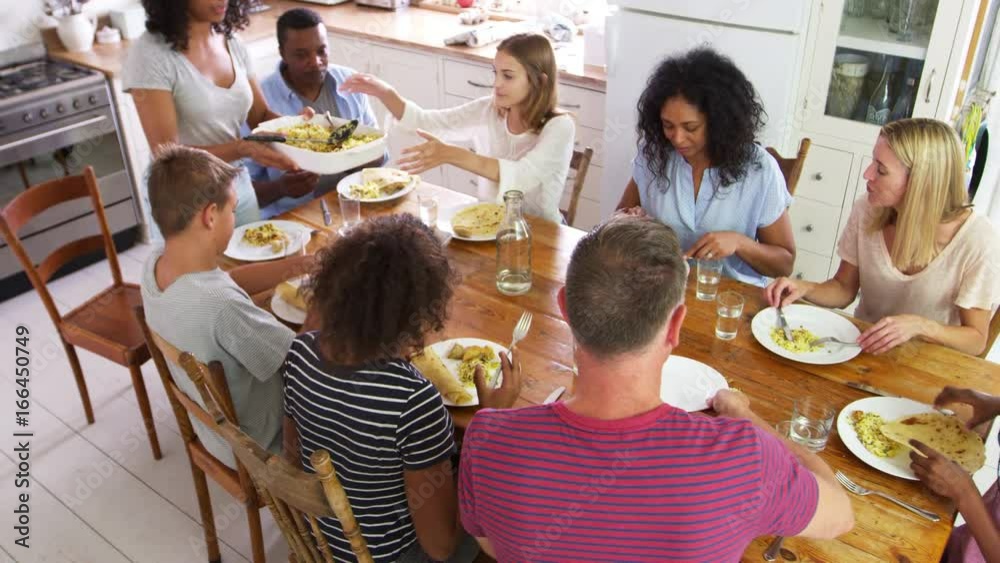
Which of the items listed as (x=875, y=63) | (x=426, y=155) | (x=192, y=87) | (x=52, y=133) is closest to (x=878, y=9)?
(x=875, y=63)

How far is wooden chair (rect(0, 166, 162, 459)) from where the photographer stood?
2447mm

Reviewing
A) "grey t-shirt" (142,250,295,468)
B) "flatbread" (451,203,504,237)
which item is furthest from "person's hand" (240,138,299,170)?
"grey t-shirt" (142,250,295,468)

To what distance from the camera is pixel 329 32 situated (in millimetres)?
4242

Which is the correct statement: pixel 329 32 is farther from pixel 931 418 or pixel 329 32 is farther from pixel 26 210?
pixel 931 418

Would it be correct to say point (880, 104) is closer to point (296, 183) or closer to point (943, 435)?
point (943, 435)

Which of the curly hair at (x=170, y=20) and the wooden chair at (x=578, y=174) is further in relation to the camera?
the wooden chair at (x=578, y=174)

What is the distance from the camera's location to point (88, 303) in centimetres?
271

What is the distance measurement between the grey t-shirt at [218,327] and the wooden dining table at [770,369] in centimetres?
27

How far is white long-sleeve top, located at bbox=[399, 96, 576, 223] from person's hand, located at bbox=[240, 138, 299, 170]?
47 centimetres

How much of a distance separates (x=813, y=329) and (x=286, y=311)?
1284 mm

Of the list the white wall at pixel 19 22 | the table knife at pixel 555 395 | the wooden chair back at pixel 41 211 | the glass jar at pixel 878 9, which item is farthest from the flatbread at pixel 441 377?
the white wall at pixel 19 22

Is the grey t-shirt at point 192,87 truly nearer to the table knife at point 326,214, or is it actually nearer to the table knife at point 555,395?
the table knife at point 326,214

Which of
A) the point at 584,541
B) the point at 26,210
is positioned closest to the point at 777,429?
the point at 584,541

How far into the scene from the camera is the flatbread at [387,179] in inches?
102
